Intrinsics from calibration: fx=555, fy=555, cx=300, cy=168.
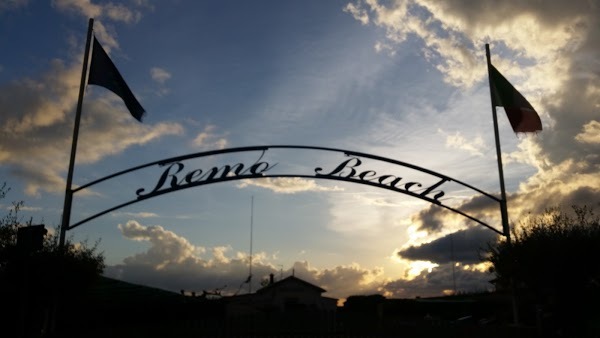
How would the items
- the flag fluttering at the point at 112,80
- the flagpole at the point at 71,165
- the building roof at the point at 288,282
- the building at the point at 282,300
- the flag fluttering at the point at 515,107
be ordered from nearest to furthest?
the flagpole at the point at 71,165 → the flag fluttering at the point at 112,80 → the flag fluttering at the point at 515,107 → the building at the point at 282,300 → the building roof at the point at 288,282

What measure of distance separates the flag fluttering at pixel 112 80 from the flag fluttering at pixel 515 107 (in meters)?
12.7

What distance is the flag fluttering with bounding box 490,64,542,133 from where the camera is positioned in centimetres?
2016

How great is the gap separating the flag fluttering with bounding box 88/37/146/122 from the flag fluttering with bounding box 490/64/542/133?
1266 centimetres

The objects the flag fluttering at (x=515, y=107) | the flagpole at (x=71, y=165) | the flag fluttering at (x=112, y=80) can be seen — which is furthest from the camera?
the flag fluttering at (x=515, y=107)

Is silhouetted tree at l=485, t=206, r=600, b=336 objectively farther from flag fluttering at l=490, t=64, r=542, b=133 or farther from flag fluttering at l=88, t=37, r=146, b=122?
flag fluttering at l=88, t=37, r=146, b=122

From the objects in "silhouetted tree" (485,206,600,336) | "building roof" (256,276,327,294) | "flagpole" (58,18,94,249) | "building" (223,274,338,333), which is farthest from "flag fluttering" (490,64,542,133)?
"building roof" (256,276,327,294)

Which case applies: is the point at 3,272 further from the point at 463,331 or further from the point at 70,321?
the point at 463,331

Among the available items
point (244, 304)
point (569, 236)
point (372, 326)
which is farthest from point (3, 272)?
point (569, 236)

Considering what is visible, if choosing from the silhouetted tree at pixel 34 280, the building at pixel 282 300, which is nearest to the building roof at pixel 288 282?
the building at pixel 282 300

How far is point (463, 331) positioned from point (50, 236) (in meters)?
15.2

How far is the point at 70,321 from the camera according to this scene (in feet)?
75.8

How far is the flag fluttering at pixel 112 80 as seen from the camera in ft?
57.3

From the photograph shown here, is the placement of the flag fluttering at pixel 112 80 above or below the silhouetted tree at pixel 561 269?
above

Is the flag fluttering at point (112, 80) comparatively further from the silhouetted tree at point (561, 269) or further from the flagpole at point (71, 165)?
the silhouetted tree at point (561, 269)
